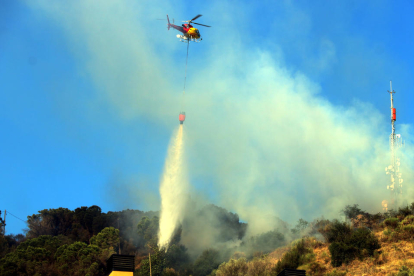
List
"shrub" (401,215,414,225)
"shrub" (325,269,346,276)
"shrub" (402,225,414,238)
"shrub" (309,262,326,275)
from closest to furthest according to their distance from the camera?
1. "shrub" (325,269,346,276)
2. "shrub" (402,225,414,238)
3. "shrub" (309,262,326,275)
4. "shrub" (401,215,414,225)

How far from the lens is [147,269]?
262 feet

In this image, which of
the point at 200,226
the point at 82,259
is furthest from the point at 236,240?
the point at 82,259

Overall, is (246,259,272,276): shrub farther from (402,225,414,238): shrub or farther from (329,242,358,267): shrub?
(402,225,414,238): shrub

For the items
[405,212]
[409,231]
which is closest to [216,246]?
[405,212]

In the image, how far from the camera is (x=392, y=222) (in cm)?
5897

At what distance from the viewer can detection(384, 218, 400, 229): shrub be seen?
192 ft

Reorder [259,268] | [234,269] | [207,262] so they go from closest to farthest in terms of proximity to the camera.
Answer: [259,268] < [234,269] < [207,262]

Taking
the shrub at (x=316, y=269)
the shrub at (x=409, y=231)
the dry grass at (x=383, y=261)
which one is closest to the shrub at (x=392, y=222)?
the dry grass at (x=383, y=261)

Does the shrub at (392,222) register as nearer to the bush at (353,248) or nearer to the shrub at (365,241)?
the shrub at (365,241)

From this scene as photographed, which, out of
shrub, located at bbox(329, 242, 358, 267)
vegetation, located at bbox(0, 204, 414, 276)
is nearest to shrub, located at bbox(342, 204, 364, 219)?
vegetation, located at bbox(0, 204, 414, 276)

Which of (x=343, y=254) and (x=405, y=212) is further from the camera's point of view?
(x=405, y=212)

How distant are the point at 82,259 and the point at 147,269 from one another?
10.6m

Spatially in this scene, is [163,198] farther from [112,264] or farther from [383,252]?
[112,264]

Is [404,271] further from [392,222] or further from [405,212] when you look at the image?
[405,212]
